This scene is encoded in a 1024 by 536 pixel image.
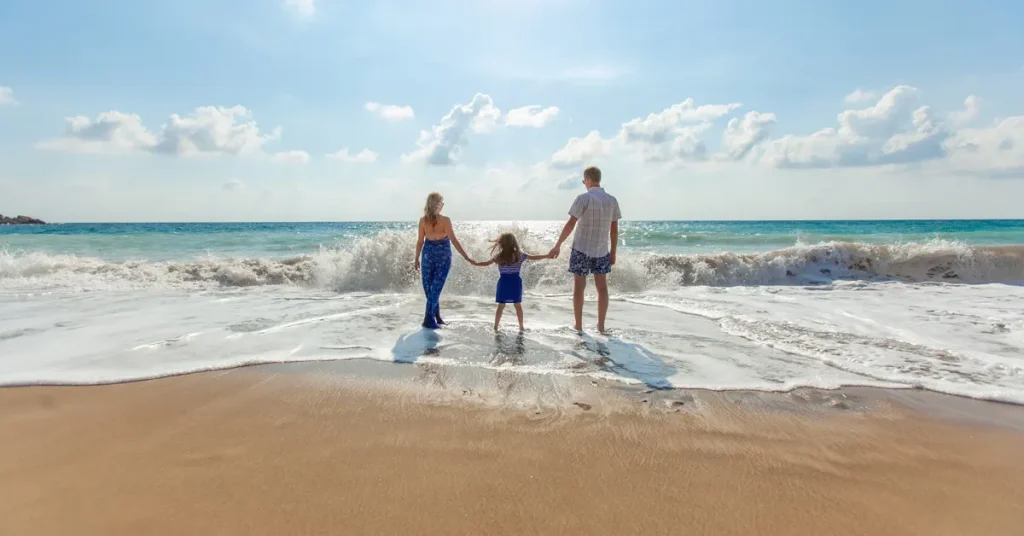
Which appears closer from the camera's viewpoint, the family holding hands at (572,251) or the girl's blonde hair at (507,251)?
the family holding hands at (572,251)

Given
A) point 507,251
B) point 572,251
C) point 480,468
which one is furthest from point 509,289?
point 480,468

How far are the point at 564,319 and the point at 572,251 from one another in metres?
1.24

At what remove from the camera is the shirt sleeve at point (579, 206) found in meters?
5.89

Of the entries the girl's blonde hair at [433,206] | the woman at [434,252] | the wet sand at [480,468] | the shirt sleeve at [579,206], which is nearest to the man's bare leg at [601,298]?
the shirt sleeve at [579,206]

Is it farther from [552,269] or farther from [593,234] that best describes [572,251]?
[552,269]

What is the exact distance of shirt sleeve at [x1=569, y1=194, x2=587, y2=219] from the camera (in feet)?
19.3

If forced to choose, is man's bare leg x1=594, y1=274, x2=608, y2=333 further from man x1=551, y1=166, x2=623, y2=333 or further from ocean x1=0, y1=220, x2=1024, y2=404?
ocean x1=0, y1=220, x2=1024, y2=404

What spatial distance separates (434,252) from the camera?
652cm

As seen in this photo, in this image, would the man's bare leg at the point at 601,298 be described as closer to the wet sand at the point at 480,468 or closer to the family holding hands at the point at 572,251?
the family holding hands at the point at 572,251

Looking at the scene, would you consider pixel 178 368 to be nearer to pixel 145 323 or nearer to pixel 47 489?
pixel 47 489

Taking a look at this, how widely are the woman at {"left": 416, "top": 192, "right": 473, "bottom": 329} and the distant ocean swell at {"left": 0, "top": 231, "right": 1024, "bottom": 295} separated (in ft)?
13.6

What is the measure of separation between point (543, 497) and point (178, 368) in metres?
3.69

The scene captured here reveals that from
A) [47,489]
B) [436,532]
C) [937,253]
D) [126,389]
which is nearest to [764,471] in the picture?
[436,532]

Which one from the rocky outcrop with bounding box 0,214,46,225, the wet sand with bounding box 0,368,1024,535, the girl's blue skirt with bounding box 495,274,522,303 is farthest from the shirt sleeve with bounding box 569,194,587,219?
the rocky outcrop with bounding box 0,214,46,225
